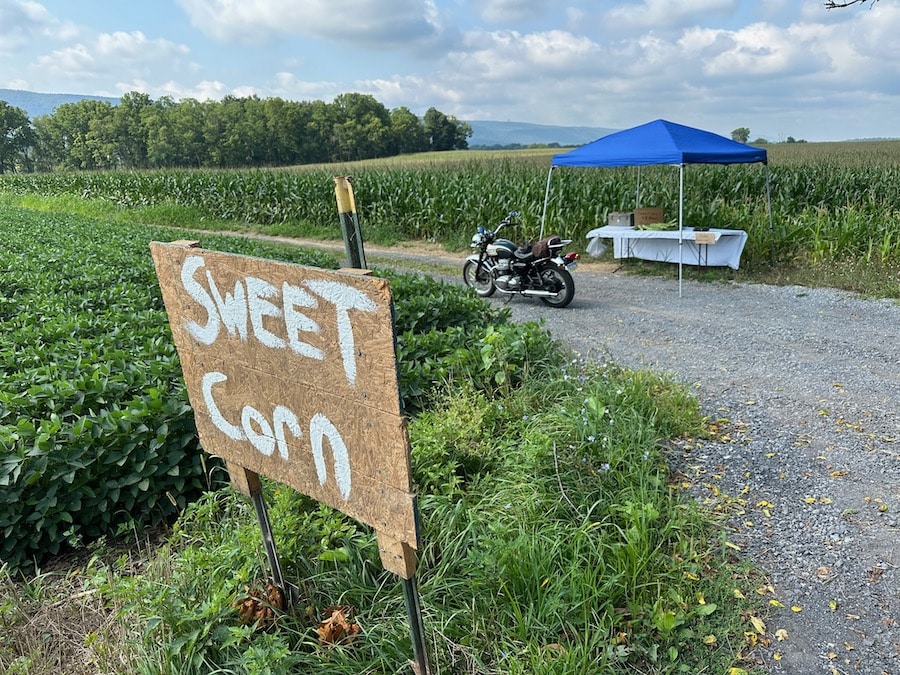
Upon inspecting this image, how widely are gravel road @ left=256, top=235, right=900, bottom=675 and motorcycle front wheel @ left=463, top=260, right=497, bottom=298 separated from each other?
948mm

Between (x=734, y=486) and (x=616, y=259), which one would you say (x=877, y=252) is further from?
(x=734, y=486)

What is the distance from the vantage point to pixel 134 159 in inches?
2445

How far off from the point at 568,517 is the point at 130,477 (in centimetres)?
225

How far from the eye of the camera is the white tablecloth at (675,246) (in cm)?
913

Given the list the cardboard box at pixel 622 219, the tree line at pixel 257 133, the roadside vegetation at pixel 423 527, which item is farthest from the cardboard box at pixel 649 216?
the tree line at pixel 257 133

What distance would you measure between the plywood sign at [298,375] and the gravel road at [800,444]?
70.2 inches

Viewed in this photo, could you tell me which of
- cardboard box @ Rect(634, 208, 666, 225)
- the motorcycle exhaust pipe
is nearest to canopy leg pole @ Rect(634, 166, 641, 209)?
cardboard box @ Rect(634, 208, 666, 225)

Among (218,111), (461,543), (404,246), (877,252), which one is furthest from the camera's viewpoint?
(218,111)

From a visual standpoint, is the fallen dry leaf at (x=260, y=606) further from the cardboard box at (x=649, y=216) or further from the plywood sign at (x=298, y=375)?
the cardboard box at (x=649, y=216)

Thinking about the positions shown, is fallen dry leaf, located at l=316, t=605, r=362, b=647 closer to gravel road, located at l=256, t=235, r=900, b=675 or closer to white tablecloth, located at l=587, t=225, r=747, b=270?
gravel road, located at l=256, t=235, r=900, b=675

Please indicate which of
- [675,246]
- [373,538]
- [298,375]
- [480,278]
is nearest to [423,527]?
[373,538]

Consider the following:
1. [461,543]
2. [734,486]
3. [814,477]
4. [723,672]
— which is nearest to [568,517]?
[461,543]

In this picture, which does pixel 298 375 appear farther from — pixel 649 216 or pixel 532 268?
pixel 649 216

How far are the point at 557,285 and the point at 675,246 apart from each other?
309 centimetres
